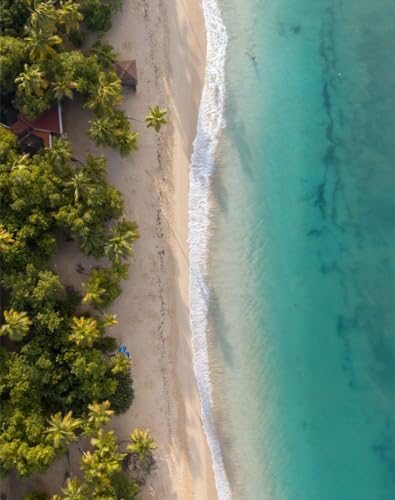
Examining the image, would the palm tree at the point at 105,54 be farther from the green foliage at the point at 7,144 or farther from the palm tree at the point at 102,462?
the palm tree at the point at 102,462

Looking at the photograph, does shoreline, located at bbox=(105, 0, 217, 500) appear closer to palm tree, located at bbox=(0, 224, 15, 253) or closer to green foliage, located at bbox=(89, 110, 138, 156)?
green foliage, located at bbox=(89, 110, 138, 156)

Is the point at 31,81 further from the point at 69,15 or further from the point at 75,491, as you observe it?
the point at 75,491

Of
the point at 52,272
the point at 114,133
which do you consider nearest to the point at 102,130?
the point at 114,133

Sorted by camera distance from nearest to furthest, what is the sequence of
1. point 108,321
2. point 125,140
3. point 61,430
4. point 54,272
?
point 61,430
point 108,321
point 125,140
point 54,272

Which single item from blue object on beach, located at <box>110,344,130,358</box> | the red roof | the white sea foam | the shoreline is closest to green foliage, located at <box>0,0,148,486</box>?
the red roof

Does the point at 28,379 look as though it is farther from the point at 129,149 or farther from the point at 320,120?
the point at 320,120

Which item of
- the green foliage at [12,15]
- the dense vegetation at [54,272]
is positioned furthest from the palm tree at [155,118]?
the green foliage at [12,15]

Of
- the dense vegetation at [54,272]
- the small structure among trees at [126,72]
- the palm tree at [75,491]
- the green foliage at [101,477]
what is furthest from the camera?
the small structure among trees at [126,72]
